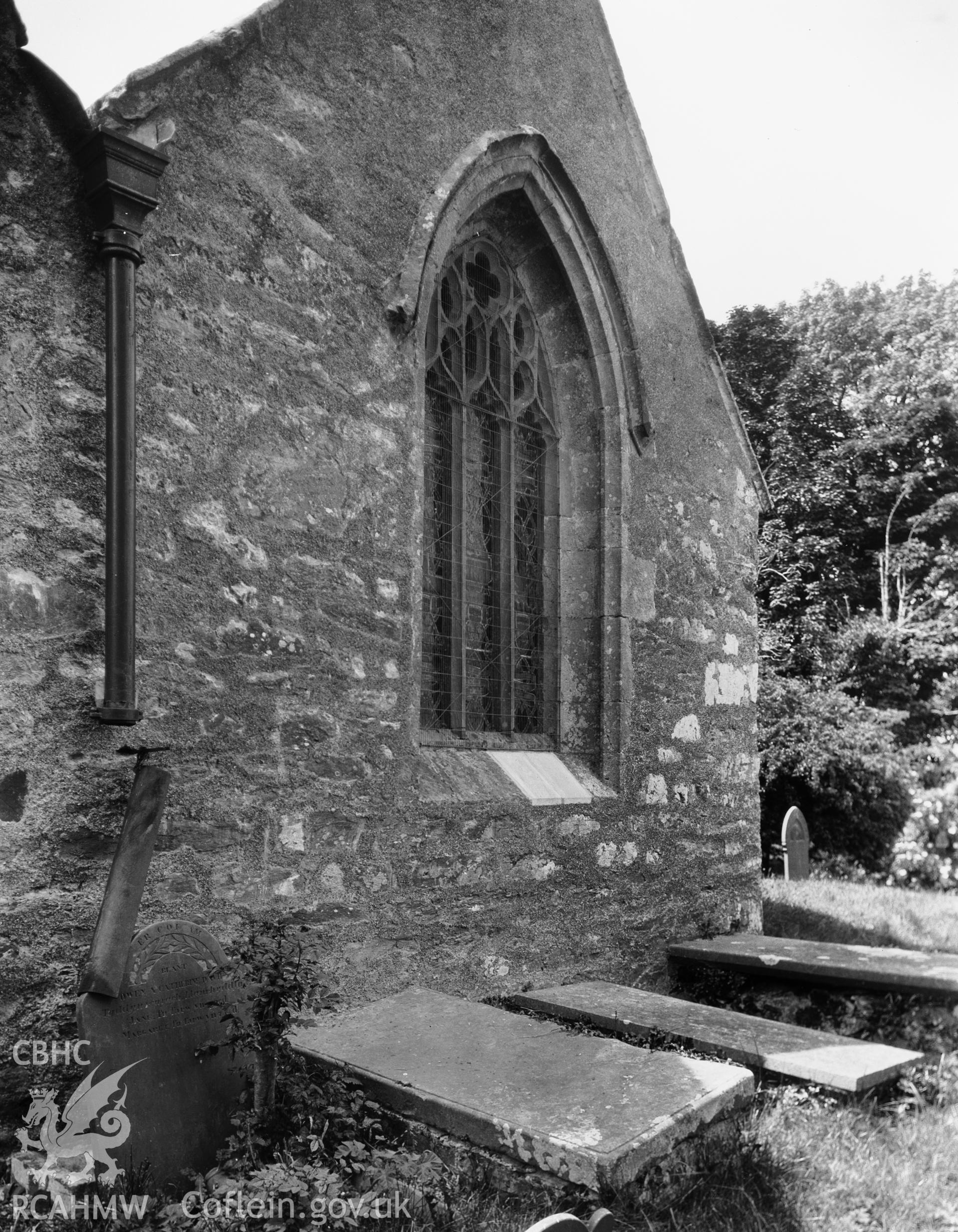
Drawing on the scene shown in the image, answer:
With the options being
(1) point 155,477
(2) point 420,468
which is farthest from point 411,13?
(1) point 155,477

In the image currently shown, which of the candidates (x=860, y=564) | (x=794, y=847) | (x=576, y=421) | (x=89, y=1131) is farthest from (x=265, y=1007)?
(x=860, y=564)

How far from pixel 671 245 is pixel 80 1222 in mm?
6199

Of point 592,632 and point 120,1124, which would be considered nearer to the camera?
point 120,1124

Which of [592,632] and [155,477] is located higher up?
[155,477]

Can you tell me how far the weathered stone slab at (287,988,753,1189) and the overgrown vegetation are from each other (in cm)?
894

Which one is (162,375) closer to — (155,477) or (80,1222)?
(155,477)

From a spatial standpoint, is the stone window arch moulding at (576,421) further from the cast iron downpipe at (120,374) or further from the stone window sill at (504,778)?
the cast iron downpipe at (120,374)

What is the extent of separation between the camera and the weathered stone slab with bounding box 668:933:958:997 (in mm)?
5047

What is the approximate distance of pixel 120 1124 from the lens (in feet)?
9.75

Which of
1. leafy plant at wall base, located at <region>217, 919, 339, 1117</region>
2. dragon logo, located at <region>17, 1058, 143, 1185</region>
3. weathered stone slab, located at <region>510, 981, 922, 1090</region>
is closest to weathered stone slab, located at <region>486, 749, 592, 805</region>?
weathered stone slab, located at <region>510, 981, 922, 1090</region>

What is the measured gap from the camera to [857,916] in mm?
7898

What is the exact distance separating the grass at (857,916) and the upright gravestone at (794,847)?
51 centimetres

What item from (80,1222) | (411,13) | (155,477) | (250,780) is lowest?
(80,1222)

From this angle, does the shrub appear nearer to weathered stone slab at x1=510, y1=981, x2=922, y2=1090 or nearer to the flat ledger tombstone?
weathered stone slab at x1=510, y1=981, x2=922, y2=1090
